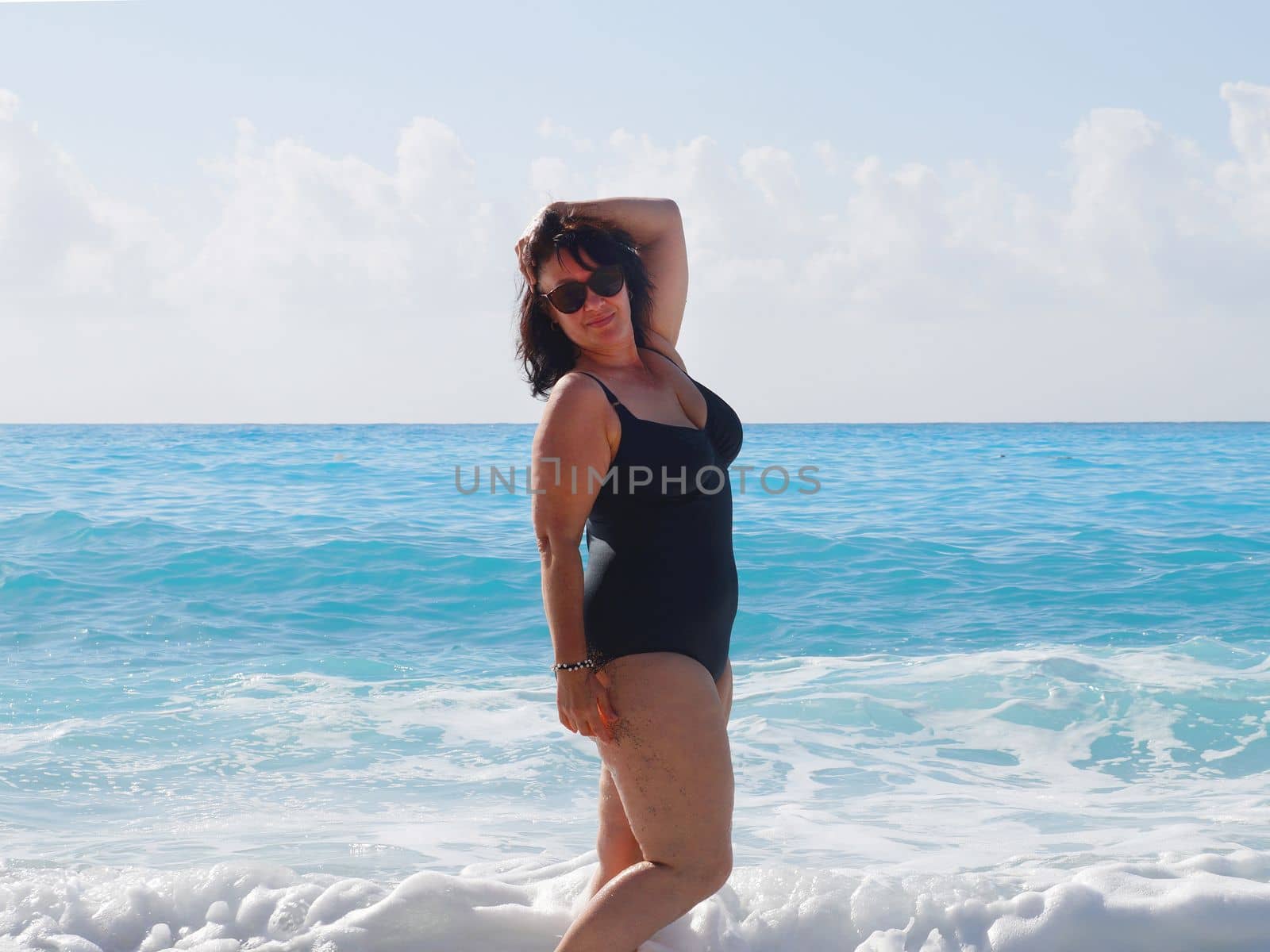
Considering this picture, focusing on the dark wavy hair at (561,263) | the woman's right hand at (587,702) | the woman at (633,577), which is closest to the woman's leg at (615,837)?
the woman at (633,577)

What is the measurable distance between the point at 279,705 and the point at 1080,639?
5915mm

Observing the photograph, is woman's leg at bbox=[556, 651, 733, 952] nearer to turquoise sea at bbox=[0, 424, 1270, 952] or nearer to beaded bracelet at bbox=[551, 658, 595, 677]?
beaded bracelet at bbox=[551, 658, 595, 677]

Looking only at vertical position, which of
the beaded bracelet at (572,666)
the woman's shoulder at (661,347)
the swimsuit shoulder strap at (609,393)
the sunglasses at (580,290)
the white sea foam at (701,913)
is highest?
the sunglasses at (580,290)

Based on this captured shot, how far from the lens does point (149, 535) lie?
12312mm

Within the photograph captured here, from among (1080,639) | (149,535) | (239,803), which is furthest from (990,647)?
(149,535)

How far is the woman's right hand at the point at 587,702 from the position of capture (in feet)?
7.25

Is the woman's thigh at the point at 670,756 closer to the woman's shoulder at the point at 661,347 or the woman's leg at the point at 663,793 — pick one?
the woman's leg at the point at 663,793

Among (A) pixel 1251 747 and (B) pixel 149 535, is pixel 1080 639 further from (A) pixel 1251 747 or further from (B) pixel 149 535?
(B) pixel 149 535

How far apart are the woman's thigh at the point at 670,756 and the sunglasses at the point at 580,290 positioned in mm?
793

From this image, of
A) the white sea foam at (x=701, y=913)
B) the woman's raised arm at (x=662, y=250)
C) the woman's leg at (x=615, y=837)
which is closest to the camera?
the woman's leg at (x=615, y=837)

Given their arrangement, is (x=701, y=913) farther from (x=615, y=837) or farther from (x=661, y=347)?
(x=661, y=347)

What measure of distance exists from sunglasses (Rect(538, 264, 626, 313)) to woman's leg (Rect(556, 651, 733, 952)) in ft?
2.61

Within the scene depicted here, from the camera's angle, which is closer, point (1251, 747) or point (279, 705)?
point (1251, 747)

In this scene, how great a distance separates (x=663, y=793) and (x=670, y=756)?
0.09 metres
